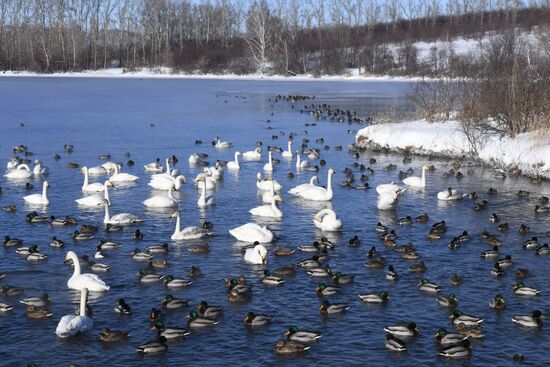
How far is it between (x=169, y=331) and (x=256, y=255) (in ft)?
17.3

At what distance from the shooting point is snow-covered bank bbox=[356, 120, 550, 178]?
34062mm

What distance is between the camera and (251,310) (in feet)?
56.2

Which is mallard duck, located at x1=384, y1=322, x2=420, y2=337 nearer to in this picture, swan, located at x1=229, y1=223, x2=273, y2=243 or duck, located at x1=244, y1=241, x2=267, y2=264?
duck, located at x1=244, y1=241, x2=267, y2=264

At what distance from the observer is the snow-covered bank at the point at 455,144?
1341 inches

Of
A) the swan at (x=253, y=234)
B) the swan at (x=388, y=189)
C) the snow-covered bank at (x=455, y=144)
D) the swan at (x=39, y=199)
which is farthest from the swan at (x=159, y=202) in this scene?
the snow-covered bank at (x=455, y=144)

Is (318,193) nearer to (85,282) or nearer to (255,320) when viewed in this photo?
(85,282)

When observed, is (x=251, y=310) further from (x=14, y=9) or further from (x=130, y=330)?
(x=14, y=9)

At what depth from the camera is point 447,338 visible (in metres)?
15.1

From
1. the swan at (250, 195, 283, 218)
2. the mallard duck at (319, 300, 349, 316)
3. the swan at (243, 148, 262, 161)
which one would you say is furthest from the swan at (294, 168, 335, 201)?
the mallard duck at (319, 300, 349, 316)

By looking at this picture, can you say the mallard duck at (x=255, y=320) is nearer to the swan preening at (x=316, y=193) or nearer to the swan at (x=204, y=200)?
the swan at (x=204, y=200)

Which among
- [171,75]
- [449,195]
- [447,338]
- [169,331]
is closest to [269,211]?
[449,195]

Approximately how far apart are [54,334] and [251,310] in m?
4.23

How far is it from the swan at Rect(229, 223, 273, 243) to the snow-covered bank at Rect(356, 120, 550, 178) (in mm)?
15376

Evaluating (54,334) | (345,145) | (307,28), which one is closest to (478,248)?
(54,334)
